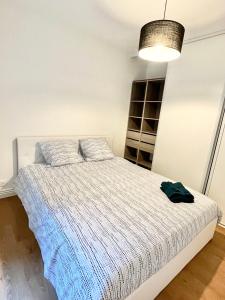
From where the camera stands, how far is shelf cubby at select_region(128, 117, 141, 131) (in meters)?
3.63

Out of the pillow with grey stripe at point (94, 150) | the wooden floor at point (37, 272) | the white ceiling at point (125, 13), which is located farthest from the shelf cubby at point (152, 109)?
the wooden floor at point (37, 272)

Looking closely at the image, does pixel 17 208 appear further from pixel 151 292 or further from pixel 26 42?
pixel 26 42

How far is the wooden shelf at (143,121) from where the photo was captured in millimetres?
3232

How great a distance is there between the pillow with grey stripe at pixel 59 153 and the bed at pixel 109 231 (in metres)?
0.22

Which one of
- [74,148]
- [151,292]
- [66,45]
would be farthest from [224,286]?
[66,45]

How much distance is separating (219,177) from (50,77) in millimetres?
2670

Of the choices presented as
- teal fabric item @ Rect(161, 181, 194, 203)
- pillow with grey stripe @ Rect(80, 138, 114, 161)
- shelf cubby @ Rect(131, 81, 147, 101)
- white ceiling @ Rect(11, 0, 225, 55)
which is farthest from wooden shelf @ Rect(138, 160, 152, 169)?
white ceiling @ Rect(11, 0, 225, 55)

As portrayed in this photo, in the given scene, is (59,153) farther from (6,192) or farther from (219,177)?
(219,177)

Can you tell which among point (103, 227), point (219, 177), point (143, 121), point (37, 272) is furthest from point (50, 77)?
point (219, 177)

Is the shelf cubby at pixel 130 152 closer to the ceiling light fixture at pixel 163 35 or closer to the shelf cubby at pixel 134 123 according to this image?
the shelf cubby at pixel 134 123

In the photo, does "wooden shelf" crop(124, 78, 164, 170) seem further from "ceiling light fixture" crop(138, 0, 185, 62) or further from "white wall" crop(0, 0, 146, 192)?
"ceiling light fixture" crop(138, 0, 185, 62)

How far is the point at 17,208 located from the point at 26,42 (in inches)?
82.5

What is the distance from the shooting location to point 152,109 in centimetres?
337

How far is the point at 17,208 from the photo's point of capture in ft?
7.60
